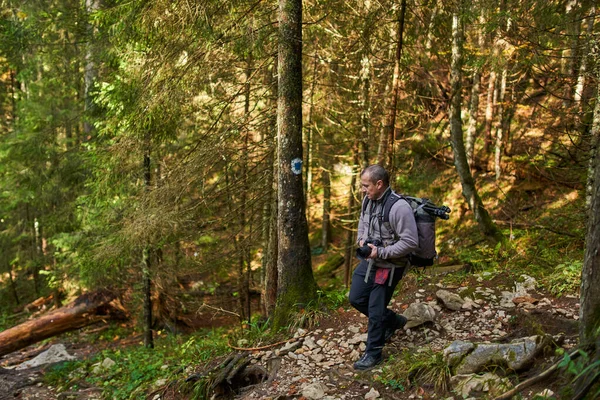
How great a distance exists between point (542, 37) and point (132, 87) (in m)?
7.63

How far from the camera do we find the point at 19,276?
1962cm

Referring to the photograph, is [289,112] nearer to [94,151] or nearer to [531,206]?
[94,151]

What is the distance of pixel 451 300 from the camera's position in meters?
6.00

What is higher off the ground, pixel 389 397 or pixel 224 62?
pixel 224 62

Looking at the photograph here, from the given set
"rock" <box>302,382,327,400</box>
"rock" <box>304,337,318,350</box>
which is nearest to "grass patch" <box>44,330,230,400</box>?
"rock" <box>304,337,318,350</box>

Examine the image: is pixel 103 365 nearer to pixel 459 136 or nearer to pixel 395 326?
pixel 395 326

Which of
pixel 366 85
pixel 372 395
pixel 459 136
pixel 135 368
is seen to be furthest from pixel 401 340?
pixel 366 85

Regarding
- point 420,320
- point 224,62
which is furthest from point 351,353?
point 224,62

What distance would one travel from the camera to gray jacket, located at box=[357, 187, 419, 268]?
4.51 metres

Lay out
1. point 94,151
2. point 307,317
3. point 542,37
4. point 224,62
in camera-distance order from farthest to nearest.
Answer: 1. point 94,151
2. point 542,37
3. point 224,62
4. point 307,317

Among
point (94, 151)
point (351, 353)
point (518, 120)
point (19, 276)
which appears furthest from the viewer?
point (19, 276)

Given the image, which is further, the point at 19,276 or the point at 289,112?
the point at 19,276

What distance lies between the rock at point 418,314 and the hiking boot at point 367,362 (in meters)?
0.83

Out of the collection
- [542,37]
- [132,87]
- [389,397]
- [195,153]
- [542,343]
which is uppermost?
[542,37]
